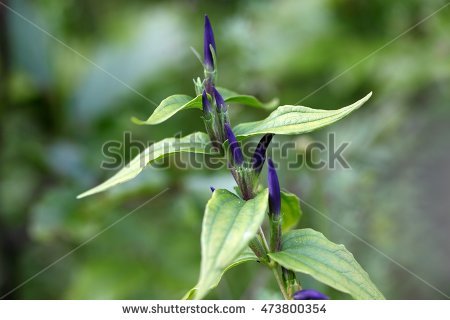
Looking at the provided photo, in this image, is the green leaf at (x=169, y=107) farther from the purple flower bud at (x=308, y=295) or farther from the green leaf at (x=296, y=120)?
the purple flower bud at (x=308, y=295)

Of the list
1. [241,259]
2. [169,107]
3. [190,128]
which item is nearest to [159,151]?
[169,107]

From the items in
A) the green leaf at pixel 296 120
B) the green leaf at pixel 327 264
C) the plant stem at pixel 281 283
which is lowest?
the plant stem at pixel 281 283

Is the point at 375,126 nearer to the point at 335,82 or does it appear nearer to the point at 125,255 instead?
the point at 335,82

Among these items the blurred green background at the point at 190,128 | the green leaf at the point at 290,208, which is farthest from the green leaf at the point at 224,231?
the blurred green background at the point at 190,128

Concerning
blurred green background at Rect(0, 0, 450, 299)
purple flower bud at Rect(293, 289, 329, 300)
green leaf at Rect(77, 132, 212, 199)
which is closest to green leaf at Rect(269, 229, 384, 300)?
purple flower bud at Rect(293, 289, 329, 300)

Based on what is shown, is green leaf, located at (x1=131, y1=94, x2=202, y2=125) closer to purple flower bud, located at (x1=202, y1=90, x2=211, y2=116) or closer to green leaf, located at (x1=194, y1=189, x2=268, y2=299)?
purple flower bud, located at (x1=202, y1=90, x2=211, y2=116)

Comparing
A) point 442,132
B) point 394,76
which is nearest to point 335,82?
point 394,76
